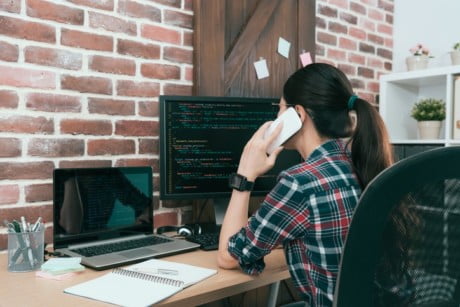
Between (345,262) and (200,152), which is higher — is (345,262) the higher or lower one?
the lower one

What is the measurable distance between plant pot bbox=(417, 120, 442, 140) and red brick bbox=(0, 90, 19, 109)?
2.03 meters

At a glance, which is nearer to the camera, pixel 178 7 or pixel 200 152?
pixel 200 152

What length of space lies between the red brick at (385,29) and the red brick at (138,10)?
158 cm

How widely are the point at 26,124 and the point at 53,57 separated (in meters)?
0.25

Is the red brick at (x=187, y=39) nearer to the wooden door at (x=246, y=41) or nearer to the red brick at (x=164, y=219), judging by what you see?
the wooden door at (x=246, y=41)

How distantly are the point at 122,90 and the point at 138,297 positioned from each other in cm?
93

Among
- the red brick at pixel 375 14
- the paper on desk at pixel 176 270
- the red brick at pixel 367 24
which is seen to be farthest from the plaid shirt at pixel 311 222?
the red brick at pixel 375 14

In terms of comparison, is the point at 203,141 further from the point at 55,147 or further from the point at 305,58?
the point at 305,58

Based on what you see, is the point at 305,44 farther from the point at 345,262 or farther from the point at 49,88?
the point at 345,262

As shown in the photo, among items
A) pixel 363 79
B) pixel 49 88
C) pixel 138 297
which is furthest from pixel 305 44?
pixel 138 297

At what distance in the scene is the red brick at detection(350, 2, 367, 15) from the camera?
2.63m

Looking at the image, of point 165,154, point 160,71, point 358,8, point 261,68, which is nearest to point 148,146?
point 165,154

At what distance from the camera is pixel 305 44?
229 cm

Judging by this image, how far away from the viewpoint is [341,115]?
1272 mm
